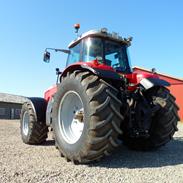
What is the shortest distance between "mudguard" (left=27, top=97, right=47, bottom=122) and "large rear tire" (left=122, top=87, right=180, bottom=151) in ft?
7.55

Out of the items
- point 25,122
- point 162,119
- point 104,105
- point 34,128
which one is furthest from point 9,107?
point 104,105

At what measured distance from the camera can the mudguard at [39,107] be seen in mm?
6992

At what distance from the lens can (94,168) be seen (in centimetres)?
431

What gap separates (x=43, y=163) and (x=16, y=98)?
124 feet

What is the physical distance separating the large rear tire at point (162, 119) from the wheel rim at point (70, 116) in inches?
40.7

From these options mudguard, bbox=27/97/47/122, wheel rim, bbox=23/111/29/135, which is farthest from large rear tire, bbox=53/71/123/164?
wheel rim, bbox=23/111/29/135

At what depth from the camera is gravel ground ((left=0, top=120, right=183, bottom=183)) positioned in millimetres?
3768

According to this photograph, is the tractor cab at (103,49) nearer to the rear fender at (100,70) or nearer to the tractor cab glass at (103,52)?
the tractor cab glass at (103,52)

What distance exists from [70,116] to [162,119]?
1809mm

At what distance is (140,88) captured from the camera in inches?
216

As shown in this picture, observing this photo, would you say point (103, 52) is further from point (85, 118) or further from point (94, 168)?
point (94, 168)

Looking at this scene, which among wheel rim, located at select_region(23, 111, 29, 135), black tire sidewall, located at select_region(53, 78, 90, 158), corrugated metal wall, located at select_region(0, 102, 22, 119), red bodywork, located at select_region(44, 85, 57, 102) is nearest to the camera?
black tire sidewall, located at select_region(53, 78, 90, 158)

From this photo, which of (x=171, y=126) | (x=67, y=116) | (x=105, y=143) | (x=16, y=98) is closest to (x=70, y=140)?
(x=67, y=116)

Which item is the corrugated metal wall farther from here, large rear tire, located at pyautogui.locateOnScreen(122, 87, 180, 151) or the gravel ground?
large rear tire, located at pyautogui.locateOnScreen(122, 87, 180, 151)
